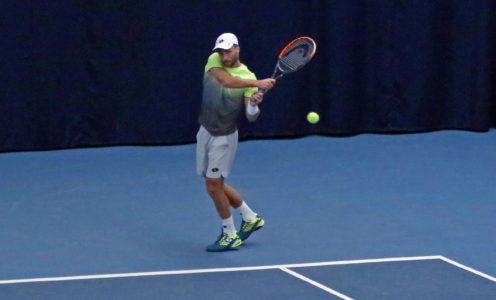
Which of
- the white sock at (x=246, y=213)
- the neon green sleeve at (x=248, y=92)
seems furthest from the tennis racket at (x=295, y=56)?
the white sock at (x=246, y=213)

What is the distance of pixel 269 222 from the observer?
298 inches

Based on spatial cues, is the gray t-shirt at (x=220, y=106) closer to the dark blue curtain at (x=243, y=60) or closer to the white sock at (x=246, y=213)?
the white sock at (x=246, y=213)

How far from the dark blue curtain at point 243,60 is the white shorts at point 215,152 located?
3708mm

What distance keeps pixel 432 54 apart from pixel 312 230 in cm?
434

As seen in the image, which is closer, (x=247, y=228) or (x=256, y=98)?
(x=256, y=98)

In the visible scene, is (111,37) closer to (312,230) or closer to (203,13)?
(203,13)

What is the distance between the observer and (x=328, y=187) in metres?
8.70

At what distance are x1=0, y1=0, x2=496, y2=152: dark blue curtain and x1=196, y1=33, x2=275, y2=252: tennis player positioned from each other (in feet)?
12.1

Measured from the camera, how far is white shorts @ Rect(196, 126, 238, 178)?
261 inches

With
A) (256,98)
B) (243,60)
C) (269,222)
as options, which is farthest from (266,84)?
(243,60)

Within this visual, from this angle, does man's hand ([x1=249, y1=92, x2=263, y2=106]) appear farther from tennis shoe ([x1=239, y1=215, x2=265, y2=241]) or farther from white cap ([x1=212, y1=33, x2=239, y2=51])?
tennis shoe ([x1=239, y1=215, x2=265, y2=241])

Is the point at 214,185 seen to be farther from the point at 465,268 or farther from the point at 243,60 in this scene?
the point at 243,60

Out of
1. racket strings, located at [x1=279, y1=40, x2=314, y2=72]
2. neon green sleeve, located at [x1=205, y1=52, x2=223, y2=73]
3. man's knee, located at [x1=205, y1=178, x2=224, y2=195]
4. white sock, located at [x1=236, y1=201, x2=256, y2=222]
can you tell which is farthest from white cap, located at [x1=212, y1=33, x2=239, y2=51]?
white sock, located at [x1=236, y1=201, x2=256, y2=222]

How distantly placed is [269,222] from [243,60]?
323 centimetres
